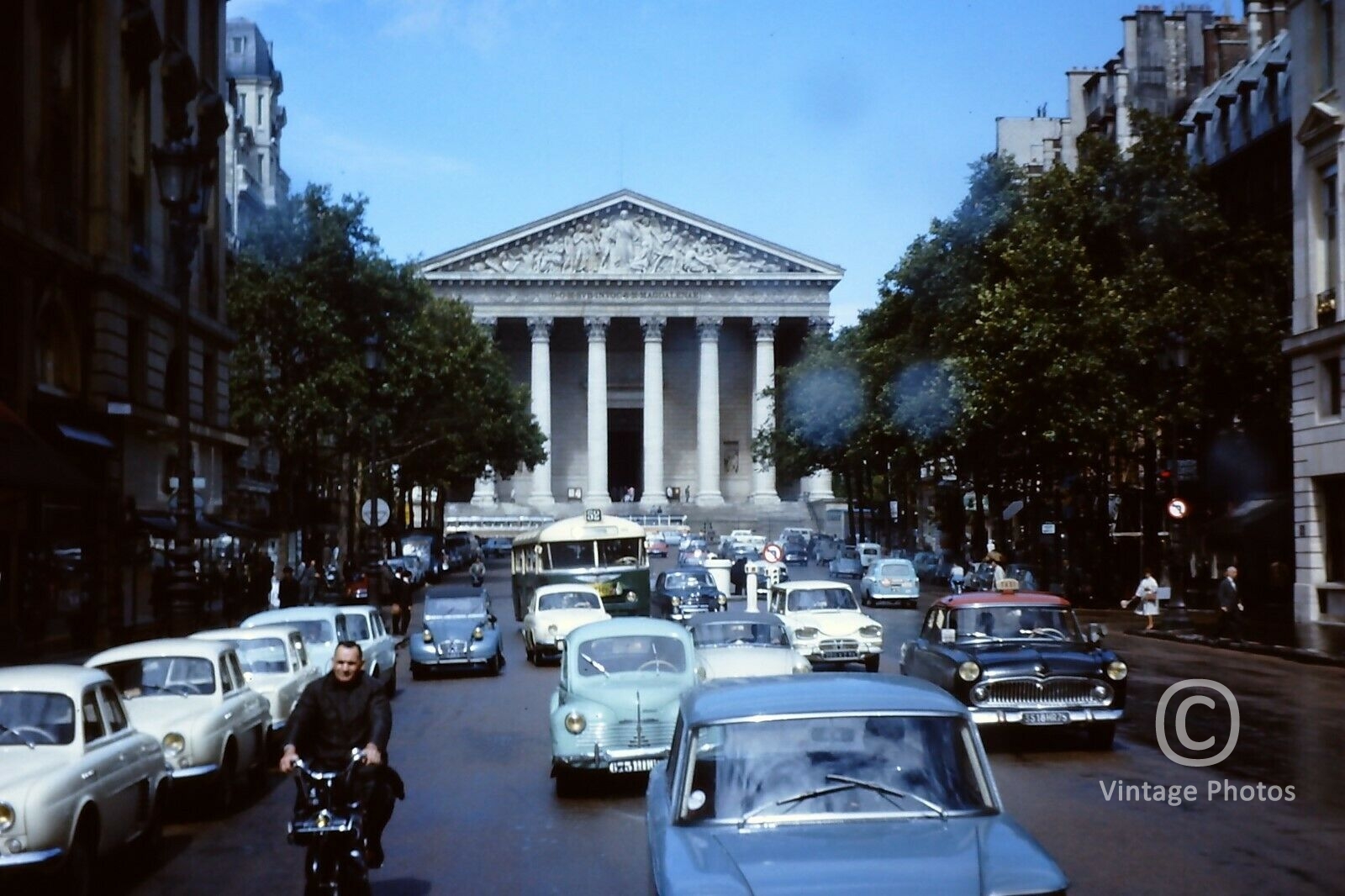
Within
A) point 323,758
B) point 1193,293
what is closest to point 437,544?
point 1193,293

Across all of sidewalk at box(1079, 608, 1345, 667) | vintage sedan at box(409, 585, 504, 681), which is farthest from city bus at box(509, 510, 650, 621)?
sidewalk at box(1079, 608, 1345, 667)

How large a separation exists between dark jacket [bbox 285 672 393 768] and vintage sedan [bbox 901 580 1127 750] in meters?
7.53

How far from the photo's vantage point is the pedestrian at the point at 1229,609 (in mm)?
32094

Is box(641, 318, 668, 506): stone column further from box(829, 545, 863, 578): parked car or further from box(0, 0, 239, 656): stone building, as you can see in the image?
box(0, 0, 239, 656): stone building

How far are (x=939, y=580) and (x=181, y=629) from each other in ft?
148

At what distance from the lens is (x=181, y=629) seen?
2473 centimetres

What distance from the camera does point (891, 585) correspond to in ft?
162

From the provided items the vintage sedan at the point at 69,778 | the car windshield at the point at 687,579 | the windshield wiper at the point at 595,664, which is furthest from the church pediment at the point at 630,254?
the vintage sedan at the point at 69,778

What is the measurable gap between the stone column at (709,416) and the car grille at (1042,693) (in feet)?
304

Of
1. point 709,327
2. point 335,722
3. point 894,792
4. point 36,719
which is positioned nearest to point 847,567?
point 709,327

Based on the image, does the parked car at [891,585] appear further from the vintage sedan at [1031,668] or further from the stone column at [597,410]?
the stone column at [597,410]

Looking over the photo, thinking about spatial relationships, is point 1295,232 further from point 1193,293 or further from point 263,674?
point 263,674

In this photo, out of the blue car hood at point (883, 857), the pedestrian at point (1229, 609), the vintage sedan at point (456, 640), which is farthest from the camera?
the pedestrian at point (1229, 609)

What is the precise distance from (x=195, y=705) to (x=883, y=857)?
8.89 meters
